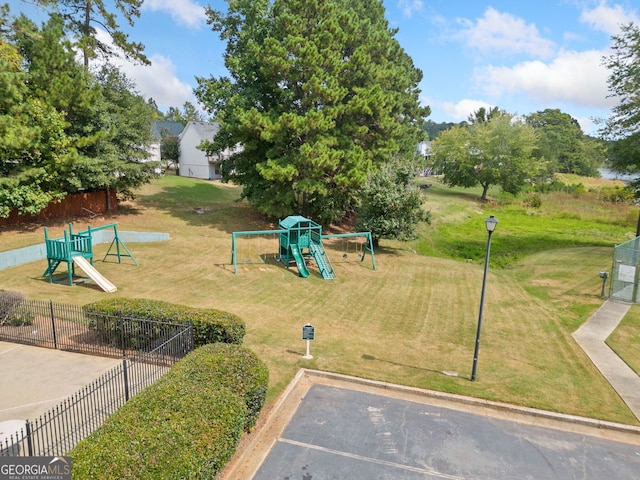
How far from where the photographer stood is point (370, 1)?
4078 centimetres

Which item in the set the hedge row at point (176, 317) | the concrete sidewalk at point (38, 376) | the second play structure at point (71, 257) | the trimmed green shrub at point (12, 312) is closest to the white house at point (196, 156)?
the second play structure at point (71, 257)

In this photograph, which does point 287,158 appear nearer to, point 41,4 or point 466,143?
point 41,4

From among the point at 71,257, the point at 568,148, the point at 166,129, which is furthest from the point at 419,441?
the point at 568,148

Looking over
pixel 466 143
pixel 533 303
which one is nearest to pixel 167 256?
pixel 533 303

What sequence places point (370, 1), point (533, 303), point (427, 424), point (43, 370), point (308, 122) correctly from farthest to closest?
1. point (370, 1)
2. point (308, 122)
3. point (533, 303)
4. point (43, 370)
5. point (427, 424)

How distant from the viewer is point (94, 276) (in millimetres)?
19047

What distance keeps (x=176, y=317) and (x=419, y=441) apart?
7406 millimetres

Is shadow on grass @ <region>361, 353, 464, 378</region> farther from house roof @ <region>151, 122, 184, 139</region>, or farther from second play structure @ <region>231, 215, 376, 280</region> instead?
house roof @ <region>151, 122, 184, 139</region>

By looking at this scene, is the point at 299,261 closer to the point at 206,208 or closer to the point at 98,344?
the point at 98,344

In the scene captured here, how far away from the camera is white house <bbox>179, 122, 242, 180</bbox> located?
62.2 metres

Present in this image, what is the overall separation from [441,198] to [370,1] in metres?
30.9

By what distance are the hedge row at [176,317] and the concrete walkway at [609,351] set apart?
1113cm

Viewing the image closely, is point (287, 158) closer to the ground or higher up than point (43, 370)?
higher up

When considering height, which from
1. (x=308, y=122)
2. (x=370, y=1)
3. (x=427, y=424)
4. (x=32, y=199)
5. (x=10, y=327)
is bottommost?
(x=427, y=424)
